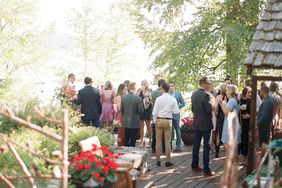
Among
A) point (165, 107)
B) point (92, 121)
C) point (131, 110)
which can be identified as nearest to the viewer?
point (165, 107)

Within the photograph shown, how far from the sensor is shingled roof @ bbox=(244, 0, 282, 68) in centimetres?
720

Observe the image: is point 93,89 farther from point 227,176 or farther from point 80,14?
point 80,14

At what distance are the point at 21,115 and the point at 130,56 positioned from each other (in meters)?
27.2

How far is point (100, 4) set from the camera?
124 feet

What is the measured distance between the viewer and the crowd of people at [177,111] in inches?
375

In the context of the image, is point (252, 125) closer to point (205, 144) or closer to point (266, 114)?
point (266, 114)

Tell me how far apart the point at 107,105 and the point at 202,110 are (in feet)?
13.0

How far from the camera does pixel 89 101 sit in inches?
461

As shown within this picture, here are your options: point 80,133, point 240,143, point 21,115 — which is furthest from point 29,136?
point 240,143

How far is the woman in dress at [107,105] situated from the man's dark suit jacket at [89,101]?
80cm

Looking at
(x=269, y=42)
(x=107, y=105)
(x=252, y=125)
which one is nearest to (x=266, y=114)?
(x=252, y=125)

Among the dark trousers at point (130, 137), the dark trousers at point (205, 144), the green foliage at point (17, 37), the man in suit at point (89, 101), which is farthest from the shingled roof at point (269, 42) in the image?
the green foliage at point (17, 37)

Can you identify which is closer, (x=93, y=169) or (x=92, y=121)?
(x=93, y=169)

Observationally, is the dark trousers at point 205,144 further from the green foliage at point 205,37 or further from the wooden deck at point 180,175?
the green foliage at point 205,37
